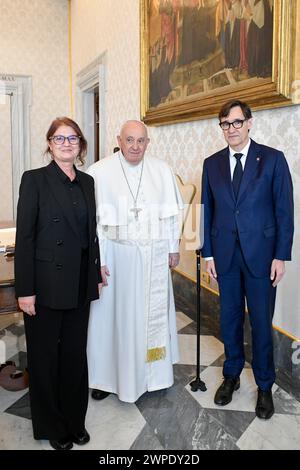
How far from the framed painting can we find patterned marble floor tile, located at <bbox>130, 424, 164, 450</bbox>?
91.7 inches

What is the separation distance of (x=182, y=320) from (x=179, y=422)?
1871 mm

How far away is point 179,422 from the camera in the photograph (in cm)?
280

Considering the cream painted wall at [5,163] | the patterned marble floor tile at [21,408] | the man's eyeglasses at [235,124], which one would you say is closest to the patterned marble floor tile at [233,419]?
the patterned marble floor tile at [21,408]

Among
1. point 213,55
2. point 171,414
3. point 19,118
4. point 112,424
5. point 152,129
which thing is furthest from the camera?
point 19,118

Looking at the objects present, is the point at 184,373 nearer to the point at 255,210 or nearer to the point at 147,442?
the point at 147,442

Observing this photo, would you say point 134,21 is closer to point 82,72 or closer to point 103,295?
point 82,72

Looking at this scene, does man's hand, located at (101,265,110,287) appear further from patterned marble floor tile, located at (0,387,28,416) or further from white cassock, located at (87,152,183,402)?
patterned marble floor tile, located at (0,387,28,416)

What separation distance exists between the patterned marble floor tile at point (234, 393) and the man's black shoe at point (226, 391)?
0.11 ft

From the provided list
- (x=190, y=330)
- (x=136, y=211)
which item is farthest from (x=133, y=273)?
(x=190, y=330)

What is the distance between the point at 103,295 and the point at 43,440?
38.0 inches

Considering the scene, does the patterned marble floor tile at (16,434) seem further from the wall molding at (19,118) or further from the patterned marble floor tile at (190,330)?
the wall molding at (19,118)

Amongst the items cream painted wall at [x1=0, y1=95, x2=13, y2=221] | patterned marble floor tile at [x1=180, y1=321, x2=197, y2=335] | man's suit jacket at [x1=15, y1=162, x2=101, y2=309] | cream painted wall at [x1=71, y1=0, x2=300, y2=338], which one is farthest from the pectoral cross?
cream painted wall at [x1=0, y1=95, x2=13, y2=221]

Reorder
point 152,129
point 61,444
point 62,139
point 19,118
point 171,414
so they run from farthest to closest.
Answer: point 19,118 → point 152,129 → point 171,414 → point 61,444 → point 62,139
